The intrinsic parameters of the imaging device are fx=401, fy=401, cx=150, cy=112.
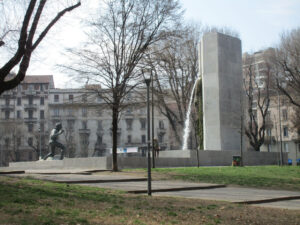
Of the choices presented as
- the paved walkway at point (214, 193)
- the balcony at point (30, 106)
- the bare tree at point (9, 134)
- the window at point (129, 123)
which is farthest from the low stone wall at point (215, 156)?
the balcony at point (30, 106)

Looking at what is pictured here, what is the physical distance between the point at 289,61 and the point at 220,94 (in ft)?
26.8

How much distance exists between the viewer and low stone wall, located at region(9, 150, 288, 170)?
25.7 metres

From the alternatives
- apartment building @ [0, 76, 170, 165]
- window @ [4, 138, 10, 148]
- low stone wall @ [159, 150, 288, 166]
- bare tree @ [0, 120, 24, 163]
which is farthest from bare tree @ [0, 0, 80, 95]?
apartment building @ [0, 76, 170, 165]

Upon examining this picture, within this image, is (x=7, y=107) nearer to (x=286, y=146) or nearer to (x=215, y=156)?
(x=286, y=146)

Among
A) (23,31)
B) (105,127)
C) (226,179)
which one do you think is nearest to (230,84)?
(226,179)

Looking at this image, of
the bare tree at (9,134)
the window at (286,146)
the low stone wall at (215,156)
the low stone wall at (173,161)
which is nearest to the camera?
the low stone wall at (173,161)

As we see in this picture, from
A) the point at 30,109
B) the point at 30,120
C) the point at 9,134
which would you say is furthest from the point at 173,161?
the point at 30,109

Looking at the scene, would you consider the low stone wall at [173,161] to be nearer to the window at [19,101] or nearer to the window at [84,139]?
the window at [84,139]

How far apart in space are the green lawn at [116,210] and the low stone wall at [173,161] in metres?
13.3

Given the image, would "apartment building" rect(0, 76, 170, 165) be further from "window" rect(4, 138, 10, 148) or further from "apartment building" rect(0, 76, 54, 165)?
Result: "window" rect(4, 138, 10, 148)

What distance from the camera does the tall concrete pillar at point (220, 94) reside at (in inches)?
1320

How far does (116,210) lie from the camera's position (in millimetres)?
9508

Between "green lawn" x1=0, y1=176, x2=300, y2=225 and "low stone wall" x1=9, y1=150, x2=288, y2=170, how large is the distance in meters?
13.3

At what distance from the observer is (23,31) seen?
14.2 meters
